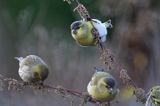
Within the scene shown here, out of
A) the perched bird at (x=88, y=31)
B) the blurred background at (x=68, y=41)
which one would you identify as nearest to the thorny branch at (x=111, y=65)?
the perched bird at (x=88, y=31)

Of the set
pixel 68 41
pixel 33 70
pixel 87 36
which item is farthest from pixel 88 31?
pixel 68 41

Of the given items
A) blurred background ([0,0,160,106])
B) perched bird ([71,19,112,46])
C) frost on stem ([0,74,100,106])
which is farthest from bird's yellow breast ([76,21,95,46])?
blurred background ([0,0,160,106])

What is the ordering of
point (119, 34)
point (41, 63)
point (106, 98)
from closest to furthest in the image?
point (106, 98), point (41, 63), point (119, 34)

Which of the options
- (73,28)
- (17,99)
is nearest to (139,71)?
(17,99)

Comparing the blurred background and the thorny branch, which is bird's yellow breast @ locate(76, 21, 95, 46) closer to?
the thorny branch

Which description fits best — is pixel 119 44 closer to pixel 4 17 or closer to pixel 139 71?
pixel 139 71

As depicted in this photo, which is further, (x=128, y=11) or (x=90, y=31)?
(x=128, y=11)

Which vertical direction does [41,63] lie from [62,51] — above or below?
below

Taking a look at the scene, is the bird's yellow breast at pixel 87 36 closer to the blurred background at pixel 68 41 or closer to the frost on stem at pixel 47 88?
the frost on stem at pixel 47 88
